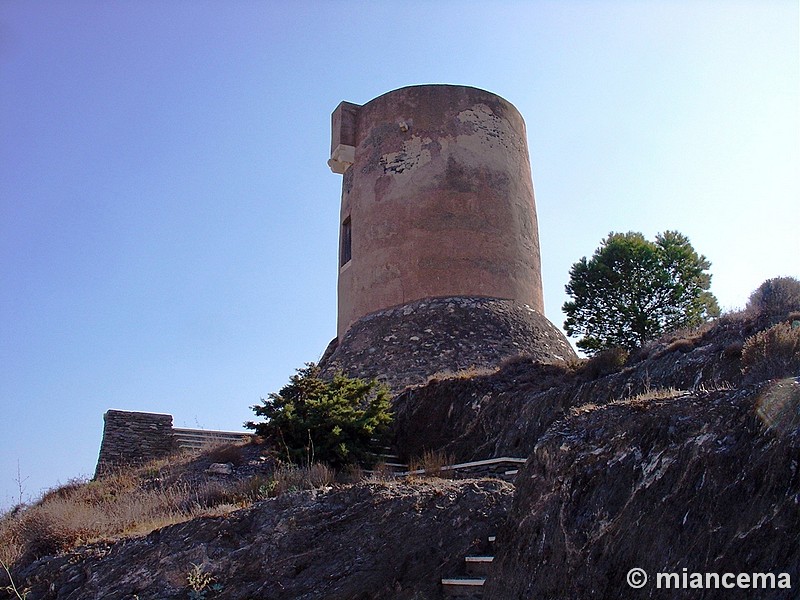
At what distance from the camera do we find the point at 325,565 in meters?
6.01

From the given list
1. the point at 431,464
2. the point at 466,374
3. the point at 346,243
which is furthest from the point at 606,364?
the point at 346,243

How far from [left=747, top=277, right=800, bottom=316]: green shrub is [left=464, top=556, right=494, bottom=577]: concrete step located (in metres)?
5.06

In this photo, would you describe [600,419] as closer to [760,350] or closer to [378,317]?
[760,350]

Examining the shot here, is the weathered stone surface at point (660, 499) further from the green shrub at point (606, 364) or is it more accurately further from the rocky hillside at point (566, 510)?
the green shrub at point (606, 364)

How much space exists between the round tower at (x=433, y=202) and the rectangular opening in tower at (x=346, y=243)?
24 millimetres

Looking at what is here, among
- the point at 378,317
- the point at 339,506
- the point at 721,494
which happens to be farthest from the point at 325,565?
the point at 378,317

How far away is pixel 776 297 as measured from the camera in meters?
9.24

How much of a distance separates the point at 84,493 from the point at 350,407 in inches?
164

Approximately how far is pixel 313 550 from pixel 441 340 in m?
7.19

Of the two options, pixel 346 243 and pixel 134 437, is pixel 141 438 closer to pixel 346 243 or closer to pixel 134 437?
pixel 134 437

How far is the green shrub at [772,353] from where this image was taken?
21.3ft

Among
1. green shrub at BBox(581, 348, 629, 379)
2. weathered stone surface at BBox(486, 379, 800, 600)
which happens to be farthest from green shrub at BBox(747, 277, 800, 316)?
weathered stone surface at BBox(486, 379, 800, 600)

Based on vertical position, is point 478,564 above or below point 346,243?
below

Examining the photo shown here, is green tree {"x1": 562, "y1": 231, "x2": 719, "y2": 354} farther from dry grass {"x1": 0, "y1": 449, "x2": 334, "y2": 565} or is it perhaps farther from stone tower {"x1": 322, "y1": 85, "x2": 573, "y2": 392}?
dry grass {"x1": 0, "y1": 449, "x2": 334, "y2": 565}
